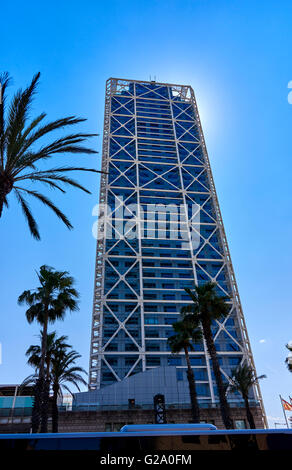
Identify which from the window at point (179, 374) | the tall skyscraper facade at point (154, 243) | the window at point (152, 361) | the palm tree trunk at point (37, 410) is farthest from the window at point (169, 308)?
the palm tree trunk at point (37, 410)

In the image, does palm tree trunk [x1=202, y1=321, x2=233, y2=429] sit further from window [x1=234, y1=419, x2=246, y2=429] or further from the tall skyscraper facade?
the tall skyscraper facade

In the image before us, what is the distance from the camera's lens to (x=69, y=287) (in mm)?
26406

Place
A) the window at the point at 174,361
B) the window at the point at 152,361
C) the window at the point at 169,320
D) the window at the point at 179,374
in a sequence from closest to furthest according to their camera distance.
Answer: the window at the point at 179,374 < the window at the point at 152,361 < the window at the point at 174,361 < the window at the point at 169,320

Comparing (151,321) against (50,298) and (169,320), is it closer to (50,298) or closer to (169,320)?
(169,320)

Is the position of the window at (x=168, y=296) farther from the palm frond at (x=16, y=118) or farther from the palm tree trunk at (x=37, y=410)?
the palm frond at (x=16, y=118)

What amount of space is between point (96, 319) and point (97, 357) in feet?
27.1

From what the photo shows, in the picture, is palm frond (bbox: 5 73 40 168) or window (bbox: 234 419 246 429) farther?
window (bbox: 234 419 246 429)

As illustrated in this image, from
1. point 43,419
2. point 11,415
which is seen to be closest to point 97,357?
point 11,415

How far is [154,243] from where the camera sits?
7394cm

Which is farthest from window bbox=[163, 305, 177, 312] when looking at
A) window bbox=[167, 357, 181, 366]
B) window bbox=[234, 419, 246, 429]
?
window bbox=[234, 419, 246, 429]

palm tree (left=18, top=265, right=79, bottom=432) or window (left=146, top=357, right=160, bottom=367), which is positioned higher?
window (left=146, top=357, right=160, bottom=367)

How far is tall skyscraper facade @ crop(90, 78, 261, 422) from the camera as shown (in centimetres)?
6106

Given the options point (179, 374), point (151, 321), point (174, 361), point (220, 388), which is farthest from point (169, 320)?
point (220, 388)

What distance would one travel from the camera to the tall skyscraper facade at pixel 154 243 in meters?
61.1
